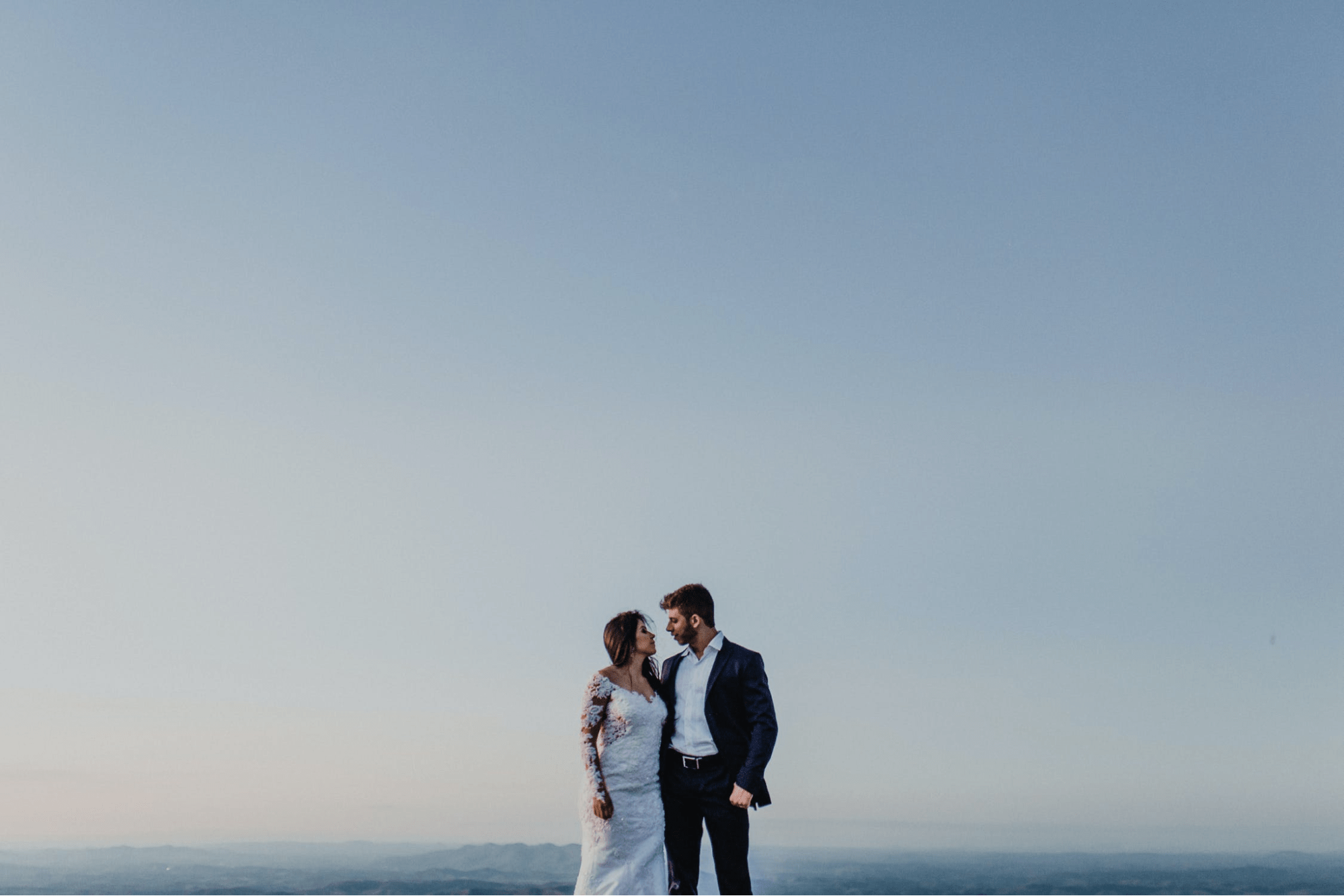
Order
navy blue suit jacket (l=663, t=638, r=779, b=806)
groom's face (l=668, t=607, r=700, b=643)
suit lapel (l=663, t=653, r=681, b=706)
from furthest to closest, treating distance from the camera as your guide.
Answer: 1. suit lapel (l=663, t=653, r=681, b=706)
2. groom's face (l=668, t=607, r=700, b=643)
3. navy blue suit jacket (l=663, t=638, r=779, b=806)

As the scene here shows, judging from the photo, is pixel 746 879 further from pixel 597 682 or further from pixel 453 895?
pixel 453 895

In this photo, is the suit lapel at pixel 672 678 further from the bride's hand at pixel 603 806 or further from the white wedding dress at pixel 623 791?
the bride's hand at pixel 603 806

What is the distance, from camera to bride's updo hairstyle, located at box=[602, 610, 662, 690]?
8.21m

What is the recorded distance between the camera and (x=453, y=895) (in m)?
5.87

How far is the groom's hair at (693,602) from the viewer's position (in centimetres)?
819

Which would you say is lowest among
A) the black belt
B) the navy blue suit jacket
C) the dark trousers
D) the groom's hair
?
the dark trousers

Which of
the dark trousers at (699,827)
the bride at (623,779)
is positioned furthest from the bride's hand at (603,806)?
the dark trousers at (699,827)

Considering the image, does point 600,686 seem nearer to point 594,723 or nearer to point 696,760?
point 594,723

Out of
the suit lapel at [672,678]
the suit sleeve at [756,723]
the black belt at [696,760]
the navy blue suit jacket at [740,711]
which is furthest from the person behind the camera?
the suit lapel at [672,678]

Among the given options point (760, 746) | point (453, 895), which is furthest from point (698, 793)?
point (453, 895)

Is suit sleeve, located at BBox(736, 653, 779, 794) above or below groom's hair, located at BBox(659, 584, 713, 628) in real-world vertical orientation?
below

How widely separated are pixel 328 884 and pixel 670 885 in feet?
476

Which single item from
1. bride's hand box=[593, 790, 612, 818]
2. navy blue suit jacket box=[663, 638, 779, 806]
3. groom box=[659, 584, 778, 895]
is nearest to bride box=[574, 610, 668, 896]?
bride's hand box=[593, 790, 612, 818]

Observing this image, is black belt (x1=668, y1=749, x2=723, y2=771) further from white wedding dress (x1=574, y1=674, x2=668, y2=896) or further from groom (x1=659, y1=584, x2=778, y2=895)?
white wedding dress (x1=574, y1=674, x2=668, y2=896)
